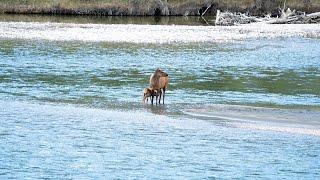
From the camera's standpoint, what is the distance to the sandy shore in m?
21.5

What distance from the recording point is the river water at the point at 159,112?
57.7ft

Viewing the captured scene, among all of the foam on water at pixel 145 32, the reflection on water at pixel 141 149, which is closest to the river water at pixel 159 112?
the reflection on water at pixel 141 149

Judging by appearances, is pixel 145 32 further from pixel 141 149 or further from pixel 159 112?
pixel 141 149

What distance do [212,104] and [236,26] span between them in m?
40.7

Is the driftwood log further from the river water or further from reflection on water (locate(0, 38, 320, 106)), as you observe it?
the river water

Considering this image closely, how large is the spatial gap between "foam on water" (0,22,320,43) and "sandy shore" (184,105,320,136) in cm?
2817

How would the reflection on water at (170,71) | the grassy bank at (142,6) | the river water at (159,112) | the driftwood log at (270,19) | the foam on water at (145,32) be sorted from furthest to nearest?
1. the grassy bank at (142,6)
2. the driftwood log at (270,19)
3. the foam on water at (145,32)
4. the reflection on water at (170,71)
5. the river water at (159,112)

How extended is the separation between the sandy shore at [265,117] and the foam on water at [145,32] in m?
28.2

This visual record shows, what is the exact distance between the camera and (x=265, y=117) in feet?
75.4

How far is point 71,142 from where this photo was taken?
19719 mm

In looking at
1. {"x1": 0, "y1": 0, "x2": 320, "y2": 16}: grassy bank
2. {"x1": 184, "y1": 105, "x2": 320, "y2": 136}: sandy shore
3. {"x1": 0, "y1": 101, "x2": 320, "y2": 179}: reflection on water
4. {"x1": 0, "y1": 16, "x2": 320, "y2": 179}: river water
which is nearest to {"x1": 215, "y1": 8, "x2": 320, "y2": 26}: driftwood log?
{"x1": 0, "y1": 0, "x2": 320, "y2": 16}: grassy bank

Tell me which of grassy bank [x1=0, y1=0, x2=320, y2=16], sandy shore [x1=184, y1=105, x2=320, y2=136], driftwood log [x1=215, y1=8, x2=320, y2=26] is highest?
sandy shore [x1=184, y1=105, x2=320, y2=136]

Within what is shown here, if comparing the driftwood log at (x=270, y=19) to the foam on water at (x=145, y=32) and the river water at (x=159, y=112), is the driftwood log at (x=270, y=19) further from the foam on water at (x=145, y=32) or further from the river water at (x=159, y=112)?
the river water at (x=159, y=112)

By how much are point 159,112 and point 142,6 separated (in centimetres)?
5675
